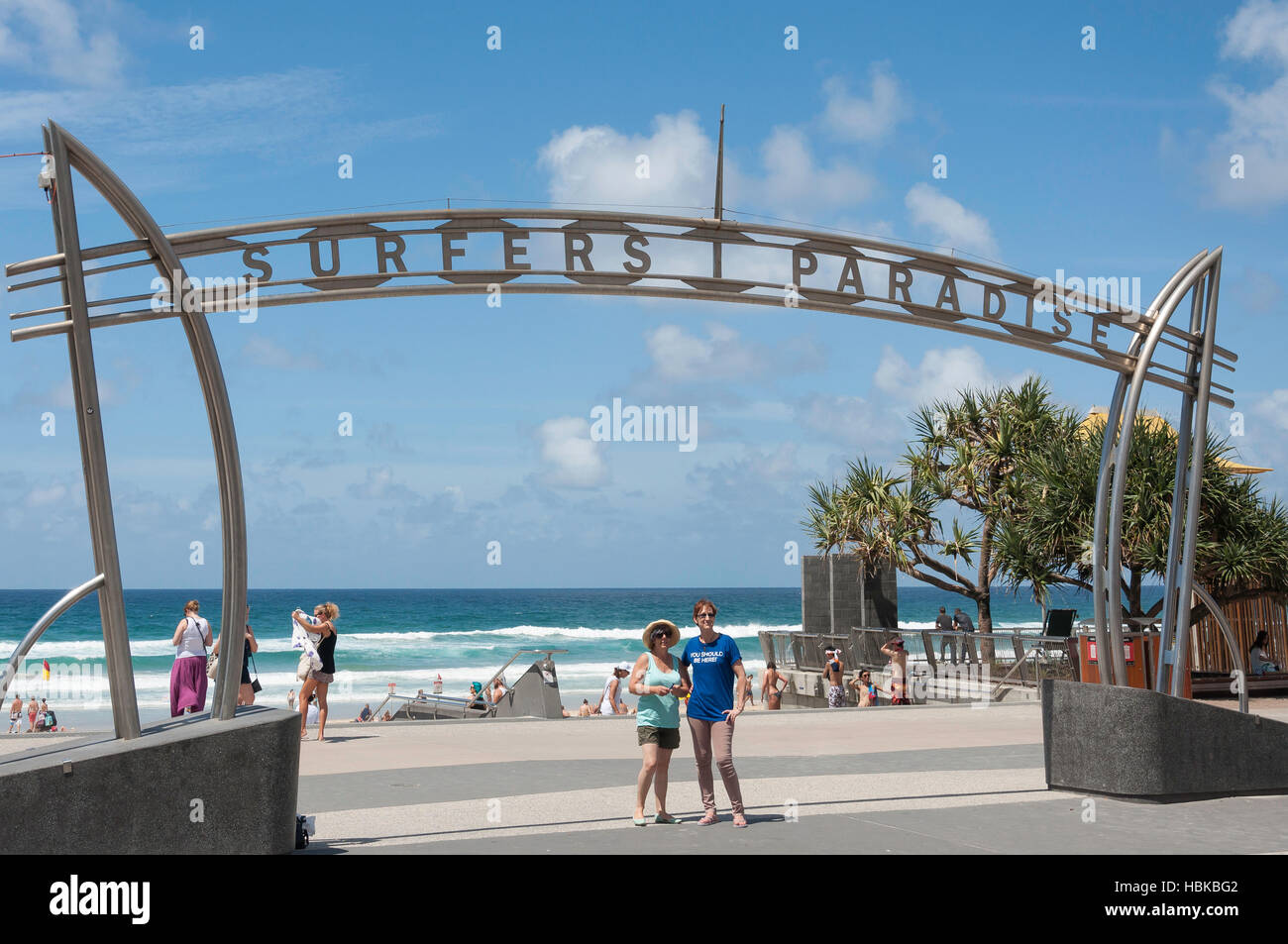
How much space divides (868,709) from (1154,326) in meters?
8.04

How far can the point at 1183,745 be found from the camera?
885 centimetres

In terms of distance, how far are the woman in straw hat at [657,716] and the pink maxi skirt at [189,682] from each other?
5.10 m

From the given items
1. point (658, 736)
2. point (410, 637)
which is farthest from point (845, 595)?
point (410, 637)

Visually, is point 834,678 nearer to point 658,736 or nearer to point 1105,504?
point 1105,504

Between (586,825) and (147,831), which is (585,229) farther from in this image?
(147,831)

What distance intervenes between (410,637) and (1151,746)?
65.9 metres

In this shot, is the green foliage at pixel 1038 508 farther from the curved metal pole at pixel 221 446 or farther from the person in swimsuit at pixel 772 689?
the curved metal pole at pixel 221 446

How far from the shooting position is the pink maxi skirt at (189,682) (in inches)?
440

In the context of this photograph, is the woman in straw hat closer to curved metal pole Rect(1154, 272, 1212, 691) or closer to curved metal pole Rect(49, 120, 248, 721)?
curved metal pole Rect(49, 120, 248, 721)

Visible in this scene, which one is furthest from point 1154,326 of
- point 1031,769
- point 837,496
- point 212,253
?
point 837,496

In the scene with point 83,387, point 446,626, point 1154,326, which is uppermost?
point 1154,326

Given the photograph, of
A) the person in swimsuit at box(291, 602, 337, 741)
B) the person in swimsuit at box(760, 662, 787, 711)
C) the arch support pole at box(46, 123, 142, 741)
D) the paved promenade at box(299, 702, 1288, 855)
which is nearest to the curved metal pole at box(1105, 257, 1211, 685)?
the paved promenade at box(299, 702, 1288, 855)

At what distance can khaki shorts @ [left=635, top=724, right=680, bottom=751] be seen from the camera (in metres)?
7.95

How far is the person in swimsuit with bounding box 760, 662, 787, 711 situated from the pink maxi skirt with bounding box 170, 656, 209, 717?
38.8 ft
